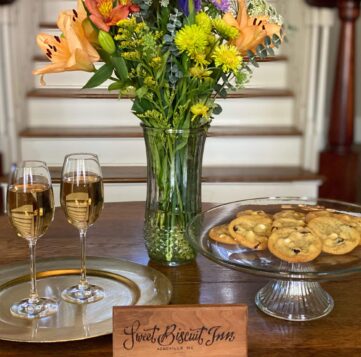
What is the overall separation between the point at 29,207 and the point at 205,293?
1.07 feet

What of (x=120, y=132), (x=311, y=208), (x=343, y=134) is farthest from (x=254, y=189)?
(x=311, y=208)

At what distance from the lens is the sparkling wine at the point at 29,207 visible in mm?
962

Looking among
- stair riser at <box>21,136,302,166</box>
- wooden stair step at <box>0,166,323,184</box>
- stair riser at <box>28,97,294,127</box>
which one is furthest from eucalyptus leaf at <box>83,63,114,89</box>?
stair riser at <box>28,97,294,127</box>

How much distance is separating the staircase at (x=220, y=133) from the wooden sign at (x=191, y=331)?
2.00m

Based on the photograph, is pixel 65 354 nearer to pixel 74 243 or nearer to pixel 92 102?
pixel 74 243

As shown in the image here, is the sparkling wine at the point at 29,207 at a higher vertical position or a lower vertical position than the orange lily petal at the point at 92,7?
lower

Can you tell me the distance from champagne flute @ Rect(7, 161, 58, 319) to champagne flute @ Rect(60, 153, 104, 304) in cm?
4

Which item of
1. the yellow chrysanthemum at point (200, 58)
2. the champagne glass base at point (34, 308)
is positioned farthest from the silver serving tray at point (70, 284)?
the yellow chrysanthemum at point (200, 58)

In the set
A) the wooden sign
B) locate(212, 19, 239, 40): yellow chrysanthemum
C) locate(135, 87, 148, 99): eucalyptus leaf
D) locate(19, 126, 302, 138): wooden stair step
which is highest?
locate(212, 19, 239, 40): yellow chrysanthemum

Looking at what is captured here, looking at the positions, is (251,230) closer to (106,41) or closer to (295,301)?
(295,301)

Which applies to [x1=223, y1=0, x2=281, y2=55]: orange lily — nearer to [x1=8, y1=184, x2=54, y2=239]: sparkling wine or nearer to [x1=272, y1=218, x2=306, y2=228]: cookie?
[x1=272, y1=218, x2=306, y2=228]: cookie

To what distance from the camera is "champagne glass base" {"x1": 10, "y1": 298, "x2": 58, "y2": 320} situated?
96 cm

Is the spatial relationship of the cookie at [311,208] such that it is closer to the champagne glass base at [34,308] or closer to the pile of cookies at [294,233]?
the pile of cookies at [294,233]

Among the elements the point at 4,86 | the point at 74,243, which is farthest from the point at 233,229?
the point at 4,86
